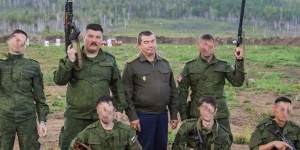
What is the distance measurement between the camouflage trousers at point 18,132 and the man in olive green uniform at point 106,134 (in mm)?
787

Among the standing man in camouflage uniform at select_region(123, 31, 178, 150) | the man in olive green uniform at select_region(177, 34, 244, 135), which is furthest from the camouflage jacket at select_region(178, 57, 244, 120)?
the standing man in camouflage uniform at select_region(123, 31, 178, 150)

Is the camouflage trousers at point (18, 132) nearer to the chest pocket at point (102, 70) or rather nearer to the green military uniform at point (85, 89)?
the green military uniform at point (85, 89)

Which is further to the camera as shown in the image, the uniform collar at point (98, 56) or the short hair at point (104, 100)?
the uniform collar at point (98, 56)

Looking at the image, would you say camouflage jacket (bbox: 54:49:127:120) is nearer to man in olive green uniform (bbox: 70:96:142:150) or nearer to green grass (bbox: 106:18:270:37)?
man in olive green uniform (bbox: 70:96:142:150)

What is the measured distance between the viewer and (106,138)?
20.3 ft

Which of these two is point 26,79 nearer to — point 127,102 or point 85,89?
point 85,89

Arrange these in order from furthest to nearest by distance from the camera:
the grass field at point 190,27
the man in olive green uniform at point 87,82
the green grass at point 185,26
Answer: the green grass at point 185,26 → the grass field at point 190,27 → the man in olive green uniform at point 87,82

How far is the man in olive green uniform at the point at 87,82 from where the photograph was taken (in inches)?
255

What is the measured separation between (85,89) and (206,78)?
1.67 metres

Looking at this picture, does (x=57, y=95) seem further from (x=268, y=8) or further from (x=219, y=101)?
(x=268, y=8)

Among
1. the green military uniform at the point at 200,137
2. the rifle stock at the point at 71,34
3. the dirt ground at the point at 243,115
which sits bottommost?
the dirt ground at the point at 243,115

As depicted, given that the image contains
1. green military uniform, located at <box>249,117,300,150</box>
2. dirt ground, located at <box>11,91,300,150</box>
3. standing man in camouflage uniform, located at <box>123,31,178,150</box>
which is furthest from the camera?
dirt ground, located at <box>11,91,300,150</box>

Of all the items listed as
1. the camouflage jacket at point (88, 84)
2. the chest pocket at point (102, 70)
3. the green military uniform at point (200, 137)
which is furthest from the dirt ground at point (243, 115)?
the chest pocket at point (102, 70)

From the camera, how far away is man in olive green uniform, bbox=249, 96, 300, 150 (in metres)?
6.77
